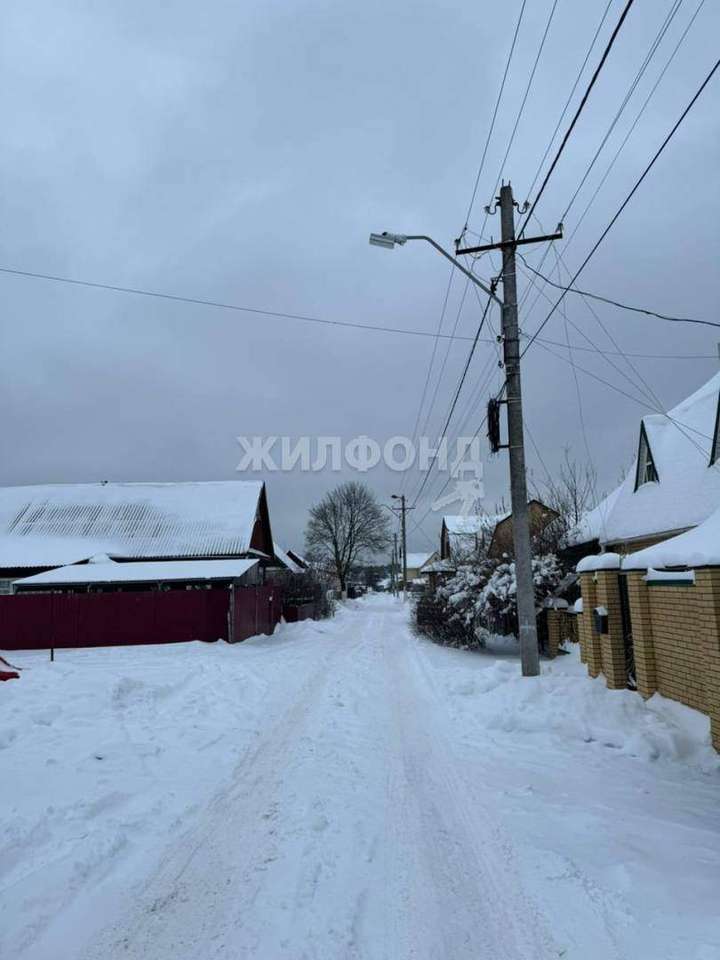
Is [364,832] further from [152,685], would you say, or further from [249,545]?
[249,545]

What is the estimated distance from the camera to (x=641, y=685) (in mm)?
8141

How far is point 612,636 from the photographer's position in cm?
898

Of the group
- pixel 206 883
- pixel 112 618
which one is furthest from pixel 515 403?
pixel 112 618

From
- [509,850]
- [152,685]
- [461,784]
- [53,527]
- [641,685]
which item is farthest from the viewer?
[53,527]

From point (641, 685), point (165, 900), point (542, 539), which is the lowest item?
point (165, 900)

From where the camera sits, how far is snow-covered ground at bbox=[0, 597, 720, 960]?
3365mm

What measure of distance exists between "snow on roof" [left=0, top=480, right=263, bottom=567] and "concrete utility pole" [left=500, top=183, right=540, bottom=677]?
16.5 metres

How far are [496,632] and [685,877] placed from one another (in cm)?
Answer: 1373

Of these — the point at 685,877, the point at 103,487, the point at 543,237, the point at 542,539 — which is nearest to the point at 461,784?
the point at 685,877

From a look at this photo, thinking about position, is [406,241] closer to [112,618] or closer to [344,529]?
[112,618]

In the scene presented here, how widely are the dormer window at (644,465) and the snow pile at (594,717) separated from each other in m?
7.24

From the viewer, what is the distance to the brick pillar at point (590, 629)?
9609 mm

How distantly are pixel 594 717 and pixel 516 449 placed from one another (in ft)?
15.8

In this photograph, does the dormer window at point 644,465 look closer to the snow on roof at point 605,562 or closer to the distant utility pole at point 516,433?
the distant utility pole at point 516,433
